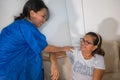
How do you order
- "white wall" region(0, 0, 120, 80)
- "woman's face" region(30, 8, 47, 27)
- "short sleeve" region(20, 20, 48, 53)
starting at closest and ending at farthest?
1. "short sleeve" region(20, 20, 48, 53)
2. "woman's face" region(30, 8, 47, 27)
3. "white wall" region(0, 0, 120, 80)

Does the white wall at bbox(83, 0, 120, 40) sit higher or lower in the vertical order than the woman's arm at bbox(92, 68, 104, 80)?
higher

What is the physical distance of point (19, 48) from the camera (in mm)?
1728

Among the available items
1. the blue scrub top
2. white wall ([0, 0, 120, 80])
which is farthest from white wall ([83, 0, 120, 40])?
the blue scrub top

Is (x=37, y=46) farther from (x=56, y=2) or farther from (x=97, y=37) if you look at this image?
(x=56, y=2)

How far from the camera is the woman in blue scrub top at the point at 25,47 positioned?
1677mm

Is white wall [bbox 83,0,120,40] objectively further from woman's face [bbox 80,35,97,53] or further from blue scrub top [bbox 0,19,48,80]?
blue scrub top [bbox 0,19,48,80]

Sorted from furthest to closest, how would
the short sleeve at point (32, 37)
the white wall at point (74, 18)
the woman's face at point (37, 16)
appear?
the white wall at point (74, 18)
the woman's face at point (37, 16)
the short sleeve at point (32, 37)

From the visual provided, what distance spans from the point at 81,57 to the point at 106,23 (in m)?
0.73

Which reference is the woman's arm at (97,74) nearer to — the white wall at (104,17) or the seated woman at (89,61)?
the seated woman at (89,61)

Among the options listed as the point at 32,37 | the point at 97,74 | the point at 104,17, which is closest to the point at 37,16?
the point at 32,37

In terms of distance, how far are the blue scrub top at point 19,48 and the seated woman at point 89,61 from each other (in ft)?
1.17

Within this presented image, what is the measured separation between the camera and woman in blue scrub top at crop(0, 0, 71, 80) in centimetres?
168

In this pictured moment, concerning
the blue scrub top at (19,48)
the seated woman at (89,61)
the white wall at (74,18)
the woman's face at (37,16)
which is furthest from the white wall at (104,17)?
the blue scrub top at (19,48)

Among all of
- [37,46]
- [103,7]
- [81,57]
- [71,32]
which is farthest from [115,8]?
[37,46]
